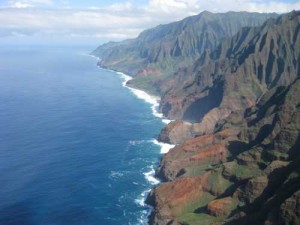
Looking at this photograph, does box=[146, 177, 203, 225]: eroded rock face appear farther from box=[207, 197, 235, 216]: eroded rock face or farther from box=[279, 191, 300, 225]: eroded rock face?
box=[279, 191, 300, 225]: eroded rock face

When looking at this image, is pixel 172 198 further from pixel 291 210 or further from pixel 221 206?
pixel 291 210

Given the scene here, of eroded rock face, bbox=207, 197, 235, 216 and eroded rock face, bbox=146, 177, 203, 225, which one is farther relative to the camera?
eroded rock face, bbox=146, 177, 203, 225

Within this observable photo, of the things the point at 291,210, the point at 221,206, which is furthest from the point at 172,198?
the point at 291,210

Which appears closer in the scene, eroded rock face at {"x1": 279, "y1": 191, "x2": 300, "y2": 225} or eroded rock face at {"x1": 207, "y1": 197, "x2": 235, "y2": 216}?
eroded rock face at {"x1": 279, "y1": 191, "x2": 300, "y2": 225}

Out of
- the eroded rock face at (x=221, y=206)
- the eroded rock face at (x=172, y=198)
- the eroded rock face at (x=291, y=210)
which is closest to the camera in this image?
the eroded rock face at (x=291, y=210)

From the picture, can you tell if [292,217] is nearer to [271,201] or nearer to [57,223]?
[271,201]

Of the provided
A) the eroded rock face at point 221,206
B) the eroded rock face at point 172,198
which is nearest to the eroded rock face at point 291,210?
the eroded rock face at point 221,206

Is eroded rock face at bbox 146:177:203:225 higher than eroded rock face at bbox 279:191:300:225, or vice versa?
eroded rock face at bbox 279:191:300:225

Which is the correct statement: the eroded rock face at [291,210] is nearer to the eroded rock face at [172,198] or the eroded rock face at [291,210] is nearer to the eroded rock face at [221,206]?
the eroded rock face at [221,206]

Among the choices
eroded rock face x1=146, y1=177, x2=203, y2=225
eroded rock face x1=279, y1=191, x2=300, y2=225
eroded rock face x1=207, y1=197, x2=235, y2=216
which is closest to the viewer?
eroded rock face x1=279, y1=191, x2=300, y2=225

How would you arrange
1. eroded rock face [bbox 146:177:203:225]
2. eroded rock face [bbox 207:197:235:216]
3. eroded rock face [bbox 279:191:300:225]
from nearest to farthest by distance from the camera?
eroded rock face [bbox 279:191:300:225], eroded rock face [bbox 207:197:235:216], eroded rock face [bbox 146:177:203:225]

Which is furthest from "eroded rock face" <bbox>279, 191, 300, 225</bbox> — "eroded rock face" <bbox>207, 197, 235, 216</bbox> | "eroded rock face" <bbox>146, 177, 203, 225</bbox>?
"eroded rock face" <bbox>146, 177, 203, 225</bbox>
